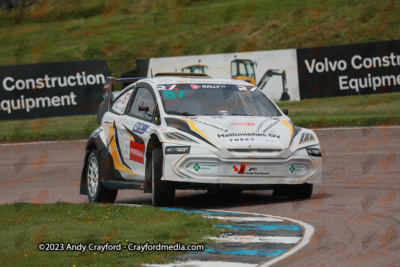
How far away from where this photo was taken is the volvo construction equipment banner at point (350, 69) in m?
25.0

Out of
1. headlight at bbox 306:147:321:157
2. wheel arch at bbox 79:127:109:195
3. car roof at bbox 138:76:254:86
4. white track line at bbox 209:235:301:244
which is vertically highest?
car roof at bbox 138:76:254:86

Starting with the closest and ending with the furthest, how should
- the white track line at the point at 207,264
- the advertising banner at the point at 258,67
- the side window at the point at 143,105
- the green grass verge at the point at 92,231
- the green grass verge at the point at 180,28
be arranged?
the white track line at the point at 207,264
the green grass verge at the point at 92,231
the side window at the point at 143,105
the advertising banner at the point at 258,67
the green grass verge at the point at 180,28

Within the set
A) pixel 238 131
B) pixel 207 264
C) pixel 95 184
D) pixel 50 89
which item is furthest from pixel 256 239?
pixel 50 89

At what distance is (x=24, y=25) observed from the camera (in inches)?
1784

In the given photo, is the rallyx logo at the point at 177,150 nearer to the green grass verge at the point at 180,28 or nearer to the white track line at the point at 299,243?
the white track line at the point at 299,243

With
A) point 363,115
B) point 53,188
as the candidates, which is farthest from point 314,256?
point 363,115

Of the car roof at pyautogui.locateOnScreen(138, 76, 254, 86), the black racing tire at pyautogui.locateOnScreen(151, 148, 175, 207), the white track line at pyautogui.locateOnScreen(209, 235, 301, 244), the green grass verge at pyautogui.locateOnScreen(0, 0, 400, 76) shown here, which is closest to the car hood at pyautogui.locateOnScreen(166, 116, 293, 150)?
the black racing tire at pyautogui.locateOnScreen(151, 148, 175, 207)

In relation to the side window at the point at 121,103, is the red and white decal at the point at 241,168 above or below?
below

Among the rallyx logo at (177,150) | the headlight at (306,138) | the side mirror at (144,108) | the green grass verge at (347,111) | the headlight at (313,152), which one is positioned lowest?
the green grass verge at (347,111)

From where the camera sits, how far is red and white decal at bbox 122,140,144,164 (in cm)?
1098

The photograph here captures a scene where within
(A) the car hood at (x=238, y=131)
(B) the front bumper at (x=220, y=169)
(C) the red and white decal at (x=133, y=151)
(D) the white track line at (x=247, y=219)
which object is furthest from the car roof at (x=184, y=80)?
(D) the white track line at (x=247, y=219)

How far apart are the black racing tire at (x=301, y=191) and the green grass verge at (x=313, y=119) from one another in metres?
10.1

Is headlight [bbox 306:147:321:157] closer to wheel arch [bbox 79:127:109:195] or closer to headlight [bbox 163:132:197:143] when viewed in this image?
headlight [bbox 163:132:197:143]

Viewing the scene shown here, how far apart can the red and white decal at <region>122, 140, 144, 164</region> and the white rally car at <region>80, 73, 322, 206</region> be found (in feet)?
0.04
